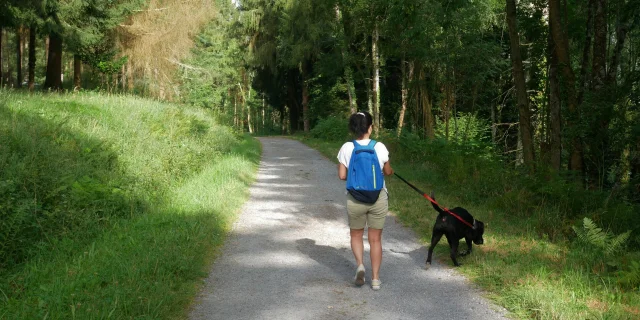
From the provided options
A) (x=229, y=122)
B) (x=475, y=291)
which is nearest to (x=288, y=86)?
(x=229, y=122)

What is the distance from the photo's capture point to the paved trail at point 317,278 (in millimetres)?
4805

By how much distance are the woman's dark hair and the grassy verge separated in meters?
2.11

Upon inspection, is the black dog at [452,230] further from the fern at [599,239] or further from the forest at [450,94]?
the fern at [599,239]

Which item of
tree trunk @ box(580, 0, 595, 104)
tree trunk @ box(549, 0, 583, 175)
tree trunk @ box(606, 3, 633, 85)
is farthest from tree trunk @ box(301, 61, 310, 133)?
tree trunk @ box(549, 0, 583, 175)

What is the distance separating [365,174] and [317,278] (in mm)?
1357

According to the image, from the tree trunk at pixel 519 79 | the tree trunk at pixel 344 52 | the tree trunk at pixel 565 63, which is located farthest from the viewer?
the tree trunk at pixel 344 52

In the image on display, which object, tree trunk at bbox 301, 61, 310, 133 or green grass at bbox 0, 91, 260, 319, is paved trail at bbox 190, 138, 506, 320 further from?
tree trunk at bbox 301, 61, 310, 133

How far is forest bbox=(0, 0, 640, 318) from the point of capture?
8125 mm

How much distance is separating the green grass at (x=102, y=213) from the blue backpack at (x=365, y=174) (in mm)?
2008

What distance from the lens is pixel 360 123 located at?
5465 mm

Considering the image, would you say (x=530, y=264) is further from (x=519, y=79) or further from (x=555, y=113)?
(x=555, y=113)

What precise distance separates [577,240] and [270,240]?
4.36 meters

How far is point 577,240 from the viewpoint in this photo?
283 inches

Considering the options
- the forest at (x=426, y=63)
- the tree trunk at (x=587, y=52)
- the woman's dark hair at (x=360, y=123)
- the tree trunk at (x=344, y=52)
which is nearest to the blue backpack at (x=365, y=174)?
the woman's dark hair at (x=360, y=123)
